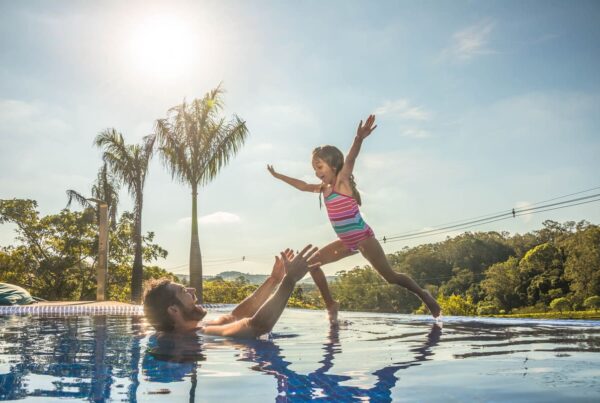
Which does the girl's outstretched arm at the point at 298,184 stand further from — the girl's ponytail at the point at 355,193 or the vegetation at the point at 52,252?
the vegetation at the point at 52,252

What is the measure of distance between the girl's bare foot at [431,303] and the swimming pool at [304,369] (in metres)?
1.46

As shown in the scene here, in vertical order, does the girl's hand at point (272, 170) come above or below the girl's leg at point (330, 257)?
above

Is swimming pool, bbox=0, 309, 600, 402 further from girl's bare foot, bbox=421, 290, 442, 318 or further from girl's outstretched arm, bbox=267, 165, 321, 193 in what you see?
girl's outstretched arm, bbox=267, 165, 321, 193

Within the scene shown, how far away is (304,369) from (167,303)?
46.4 inches

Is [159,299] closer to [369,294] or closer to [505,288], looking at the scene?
[505,288]

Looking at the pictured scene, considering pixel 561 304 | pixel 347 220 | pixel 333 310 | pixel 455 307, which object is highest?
pixel 347 220

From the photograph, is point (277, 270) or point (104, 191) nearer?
point (277, 270)

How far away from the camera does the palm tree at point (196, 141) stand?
15711mm

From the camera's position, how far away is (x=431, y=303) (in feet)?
17.9

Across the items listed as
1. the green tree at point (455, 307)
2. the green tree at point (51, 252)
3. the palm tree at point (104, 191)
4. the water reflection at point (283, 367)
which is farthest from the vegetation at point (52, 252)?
the green tree at point (455, 307)

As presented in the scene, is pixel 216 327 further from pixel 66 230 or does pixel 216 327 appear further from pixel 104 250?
pixel 66 230

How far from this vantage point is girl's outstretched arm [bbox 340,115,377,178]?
14.8ft

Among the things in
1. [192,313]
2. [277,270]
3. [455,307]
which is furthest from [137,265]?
[455,307]

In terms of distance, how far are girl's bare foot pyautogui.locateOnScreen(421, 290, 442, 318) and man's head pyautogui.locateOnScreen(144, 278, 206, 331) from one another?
2972 millimetres
